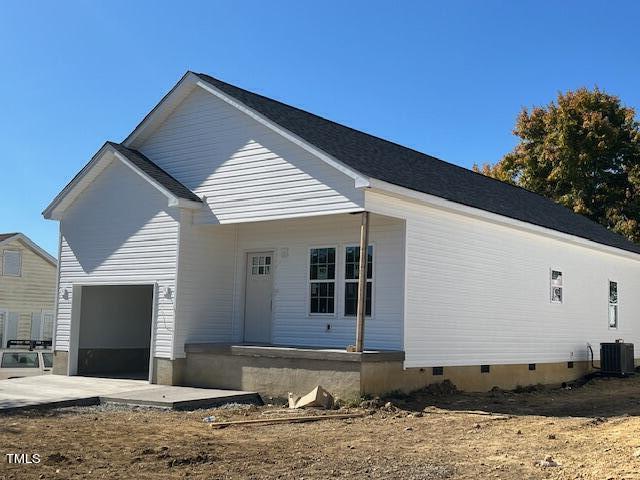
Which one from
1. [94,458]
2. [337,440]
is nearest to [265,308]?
[337,440]

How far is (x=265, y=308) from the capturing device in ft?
56.6

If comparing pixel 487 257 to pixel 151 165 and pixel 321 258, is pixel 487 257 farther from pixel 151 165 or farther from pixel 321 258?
pixel 151 165

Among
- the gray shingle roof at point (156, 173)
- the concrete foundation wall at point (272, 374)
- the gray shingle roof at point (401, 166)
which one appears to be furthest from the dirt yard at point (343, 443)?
the gray shingle roof at point (156, 173)

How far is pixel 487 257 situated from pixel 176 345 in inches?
288

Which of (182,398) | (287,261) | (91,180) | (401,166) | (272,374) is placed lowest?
(182,398)

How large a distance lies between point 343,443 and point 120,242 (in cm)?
948

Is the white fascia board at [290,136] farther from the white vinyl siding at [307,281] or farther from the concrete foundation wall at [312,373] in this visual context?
the concrete foundation wall at [312,373]

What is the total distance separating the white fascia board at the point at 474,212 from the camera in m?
14.0

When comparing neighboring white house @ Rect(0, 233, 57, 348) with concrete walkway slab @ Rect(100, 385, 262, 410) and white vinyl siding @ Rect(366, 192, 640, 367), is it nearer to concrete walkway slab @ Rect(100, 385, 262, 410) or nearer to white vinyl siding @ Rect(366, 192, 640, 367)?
concrete walkway slab @ Rect(100, 385, 262, 410)

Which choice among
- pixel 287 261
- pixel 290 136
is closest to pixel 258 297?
pixel 287 261

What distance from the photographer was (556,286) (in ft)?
65.8

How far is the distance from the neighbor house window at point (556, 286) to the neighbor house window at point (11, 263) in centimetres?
2592

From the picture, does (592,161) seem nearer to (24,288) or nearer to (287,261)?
(287,261)

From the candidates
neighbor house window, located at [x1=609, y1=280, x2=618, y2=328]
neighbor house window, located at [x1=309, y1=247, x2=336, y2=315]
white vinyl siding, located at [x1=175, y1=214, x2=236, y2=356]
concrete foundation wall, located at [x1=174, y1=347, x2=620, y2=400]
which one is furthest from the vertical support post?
neighbor house window, located at [x1=609, y1=280, x2=618, y2=328]
